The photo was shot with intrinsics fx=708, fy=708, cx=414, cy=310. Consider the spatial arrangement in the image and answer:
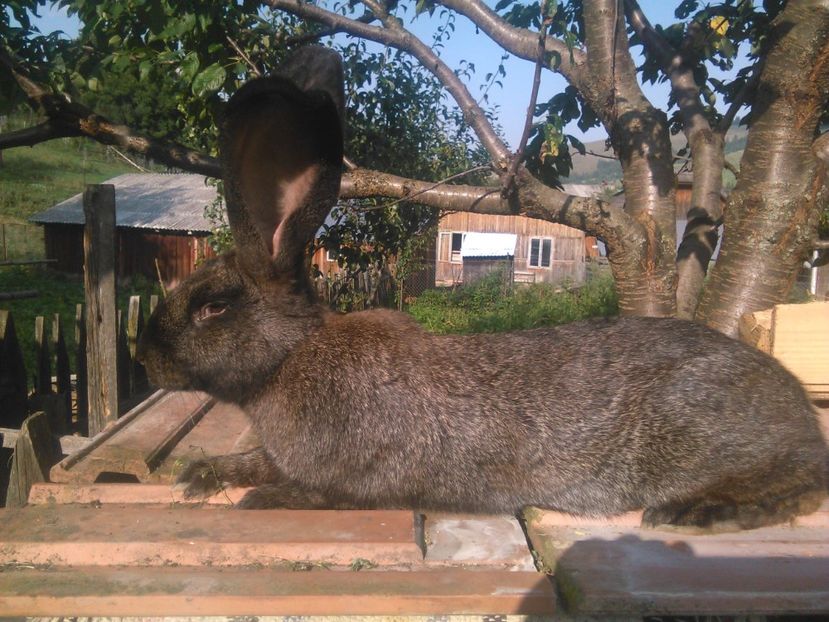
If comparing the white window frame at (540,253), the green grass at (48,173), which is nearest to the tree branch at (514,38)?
the white window frame at (540,253)

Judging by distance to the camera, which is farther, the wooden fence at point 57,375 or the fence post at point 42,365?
the fence post at point 42,365

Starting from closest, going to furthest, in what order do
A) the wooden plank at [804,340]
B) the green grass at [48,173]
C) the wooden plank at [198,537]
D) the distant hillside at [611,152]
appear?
the wooden plank at [198,537] → the wooden plank at [804,340] → the distant hillside at [611,152] → the green grass at [48,173]

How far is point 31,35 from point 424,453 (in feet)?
15.3

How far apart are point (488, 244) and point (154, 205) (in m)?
12.9

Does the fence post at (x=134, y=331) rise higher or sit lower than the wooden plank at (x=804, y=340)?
lower

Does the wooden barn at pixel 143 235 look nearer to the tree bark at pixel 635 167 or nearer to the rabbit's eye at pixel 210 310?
the tree bark at pixel 635 167

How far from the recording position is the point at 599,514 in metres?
2.92

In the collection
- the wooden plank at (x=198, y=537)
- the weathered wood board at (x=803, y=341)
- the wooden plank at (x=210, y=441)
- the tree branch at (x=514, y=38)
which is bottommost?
the wooden plank at (x=210, y=441)

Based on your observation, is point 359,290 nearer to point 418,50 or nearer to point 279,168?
point 418,50

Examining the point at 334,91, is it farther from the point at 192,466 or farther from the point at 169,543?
the point at 169,543

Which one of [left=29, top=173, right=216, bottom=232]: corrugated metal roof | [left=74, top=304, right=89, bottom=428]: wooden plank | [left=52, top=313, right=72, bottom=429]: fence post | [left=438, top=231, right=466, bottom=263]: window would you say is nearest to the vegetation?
[left=29, top=173, right=216, bottom=232]: corrugated metal roof

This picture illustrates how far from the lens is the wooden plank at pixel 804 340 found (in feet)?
12.1

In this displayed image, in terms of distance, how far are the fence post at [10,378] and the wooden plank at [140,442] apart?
3.40m

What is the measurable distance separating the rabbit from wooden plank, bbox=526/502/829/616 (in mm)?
171
